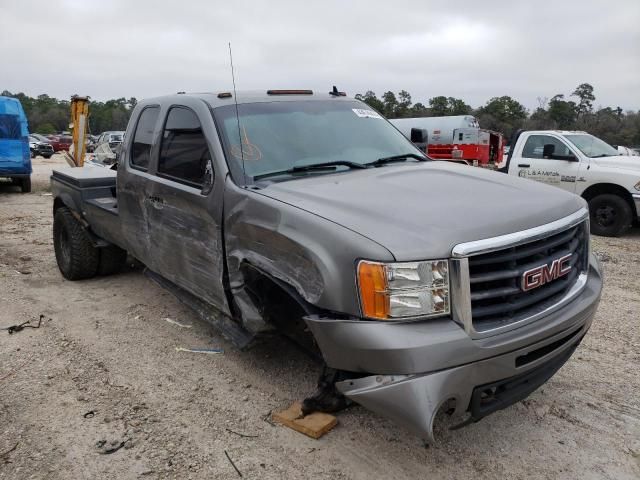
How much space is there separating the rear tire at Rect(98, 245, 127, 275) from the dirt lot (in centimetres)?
115

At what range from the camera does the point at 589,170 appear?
9.15 meters

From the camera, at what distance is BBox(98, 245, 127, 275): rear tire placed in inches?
233

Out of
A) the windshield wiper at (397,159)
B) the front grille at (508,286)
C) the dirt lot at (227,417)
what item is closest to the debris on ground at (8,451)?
the dirt lot at (227,417)

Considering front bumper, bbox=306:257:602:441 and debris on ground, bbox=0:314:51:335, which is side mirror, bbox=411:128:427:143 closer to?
front bumper, bbox=306:257:602:441

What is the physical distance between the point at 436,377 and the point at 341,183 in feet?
4.30

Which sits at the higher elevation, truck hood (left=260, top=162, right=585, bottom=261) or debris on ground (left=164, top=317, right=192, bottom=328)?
truck hood (left=260, top=162, right=585, bottom=261)

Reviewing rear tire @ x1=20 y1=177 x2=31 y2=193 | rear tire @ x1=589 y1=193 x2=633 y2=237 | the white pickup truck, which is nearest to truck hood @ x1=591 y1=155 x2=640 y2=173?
the white pickup truck

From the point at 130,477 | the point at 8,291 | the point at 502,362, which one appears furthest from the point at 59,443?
the point at 8,291

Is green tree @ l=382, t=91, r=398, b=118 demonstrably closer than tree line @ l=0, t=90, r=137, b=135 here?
Yes

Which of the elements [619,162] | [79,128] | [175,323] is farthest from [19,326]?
[79,128]

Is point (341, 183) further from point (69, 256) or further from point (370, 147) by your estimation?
point (69, 256)

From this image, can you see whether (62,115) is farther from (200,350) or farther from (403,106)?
(200,350)

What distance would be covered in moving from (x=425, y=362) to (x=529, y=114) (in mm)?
56492

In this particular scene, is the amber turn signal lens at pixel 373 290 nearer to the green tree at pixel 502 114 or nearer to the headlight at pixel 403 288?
the headlight at pixel 403 288
